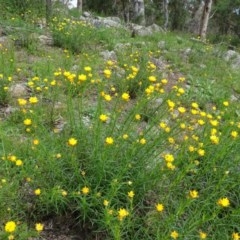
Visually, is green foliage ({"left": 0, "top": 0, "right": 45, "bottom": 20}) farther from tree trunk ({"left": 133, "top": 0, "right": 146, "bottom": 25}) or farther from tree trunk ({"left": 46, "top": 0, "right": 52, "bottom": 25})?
tree trunk ({"left": 133, "top": 0, "right": 146, "bottom": 25})

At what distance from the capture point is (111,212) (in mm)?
2029

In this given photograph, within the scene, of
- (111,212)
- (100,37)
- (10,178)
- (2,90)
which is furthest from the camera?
(100,37)

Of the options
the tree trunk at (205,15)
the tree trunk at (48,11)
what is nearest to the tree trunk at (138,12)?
the tree trunk at (205,15)

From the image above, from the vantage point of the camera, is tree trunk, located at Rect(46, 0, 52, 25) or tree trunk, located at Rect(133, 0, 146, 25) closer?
tree trunk, located at Rect(46, 0, 52, 25)

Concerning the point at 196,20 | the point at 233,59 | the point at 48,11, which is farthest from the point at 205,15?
the point at 196,20

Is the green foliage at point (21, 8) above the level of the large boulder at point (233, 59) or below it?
above

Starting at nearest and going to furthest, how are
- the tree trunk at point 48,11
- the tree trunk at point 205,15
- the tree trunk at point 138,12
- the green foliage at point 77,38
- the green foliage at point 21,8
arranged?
the green foliage at point 77,38, the tree trunk at point 48,11, the green foliage at point 21,8, the tree trunk at point 205,15, the tree trunk at point 138,12

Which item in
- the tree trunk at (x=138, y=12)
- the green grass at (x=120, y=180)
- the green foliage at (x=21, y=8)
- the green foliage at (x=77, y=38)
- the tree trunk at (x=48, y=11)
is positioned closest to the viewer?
the green grass at (x=120, y=180)

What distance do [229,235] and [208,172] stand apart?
49 cm

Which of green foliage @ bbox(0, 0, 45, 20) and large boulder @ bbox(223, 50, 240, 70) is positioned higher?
green foliage @ bbox(0, 0, 45, 20)

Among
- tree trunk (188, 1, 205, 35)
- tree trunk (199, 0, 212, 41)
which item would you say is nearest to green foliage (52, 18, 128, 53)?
tree trunk (199, 0, 212, 41)

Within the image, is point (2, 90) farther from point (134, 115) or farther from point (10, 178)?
point (134, 115)

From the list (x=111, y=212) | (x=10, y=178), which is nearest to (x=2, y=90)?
(x=10, y=178)

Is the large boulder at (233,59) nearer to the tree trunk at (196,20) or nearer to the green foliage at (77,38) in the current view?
the green foliage at (77,38)
